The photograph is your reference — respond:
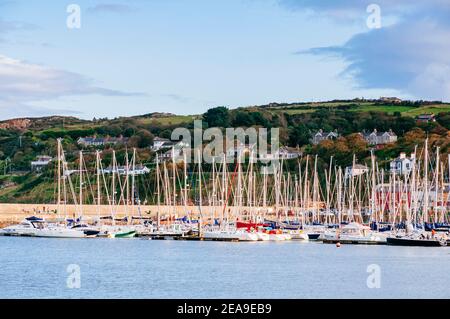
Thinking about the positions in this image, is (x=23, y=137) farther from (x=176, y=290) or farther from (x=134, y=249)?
(x=176, y=290)

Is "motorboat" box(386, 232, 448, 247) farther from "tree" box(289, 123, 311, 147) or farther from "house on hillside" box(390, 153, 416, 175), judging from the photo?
"tree" box(289, 123, 311, 147)

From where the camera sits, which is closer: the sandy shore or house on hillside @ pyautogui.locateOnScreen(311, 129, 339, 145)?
the sandy shore

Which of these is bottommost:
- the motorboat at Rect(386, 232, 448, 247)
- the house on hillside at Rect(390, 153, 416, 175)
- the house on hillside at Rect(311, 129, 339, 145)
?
the motorboat at Rect(386, 232, 448, 247)

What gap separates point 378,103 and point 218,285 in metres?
141

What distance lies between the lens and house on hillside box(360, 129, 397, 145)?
495 feet

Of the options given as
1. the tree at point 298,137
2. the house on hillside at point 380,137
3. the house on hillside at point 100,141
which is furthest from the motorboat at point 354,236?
the house on hillside at point 100,141

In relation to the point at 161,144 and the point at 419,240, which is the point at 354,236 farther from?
the point at 161,144

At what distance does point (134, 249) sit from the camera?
6322 cm

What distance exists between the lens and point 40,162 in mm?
148625

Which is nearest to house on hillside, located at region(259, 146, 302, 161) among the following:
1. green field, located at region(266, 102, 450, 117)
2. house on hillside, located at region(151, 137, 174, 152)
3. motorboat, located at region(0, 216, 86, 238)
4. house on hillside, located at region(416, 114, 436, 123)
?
house on hillside, located at region(151, 137, 174, 152)

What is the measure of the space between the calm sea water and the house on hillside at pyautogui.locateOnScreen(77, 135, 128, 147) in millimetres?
Answer: 93404

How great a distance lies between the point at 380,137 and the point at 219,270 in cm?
10680
